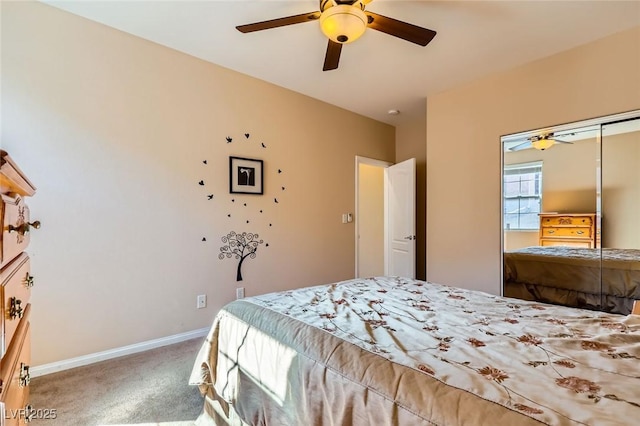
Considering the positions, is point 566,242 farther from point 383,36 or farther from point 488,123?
point 383,36

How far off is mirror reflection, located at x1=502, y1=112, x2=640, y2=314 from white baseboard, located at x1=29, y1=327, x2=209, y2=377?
305cm

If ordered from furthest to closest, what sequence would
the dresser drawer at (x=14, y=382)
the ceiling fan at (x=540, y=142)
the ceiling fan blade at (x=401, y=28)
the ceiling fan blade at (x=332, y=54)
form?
the ceiling fan at (x=540, y=142) → the ceiling fan blade at (x=332, y=54) → the ceiling fan blade at (x=401, y=28) → the dresser drawer at (x=14, y=382)

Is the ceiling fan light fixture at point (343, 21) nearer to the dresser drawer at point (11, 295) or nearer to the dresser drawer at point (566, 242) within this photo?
the dresser drawer at point (11, 295)

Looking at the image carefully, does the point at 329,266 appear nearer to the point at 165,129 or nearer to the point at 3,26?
the point at 165,129

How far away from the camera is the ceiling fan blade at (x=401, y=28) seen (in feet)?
5.84

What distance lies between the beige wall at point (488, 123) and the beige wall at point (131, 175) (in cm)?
165

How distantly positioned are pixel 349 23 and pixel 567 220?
99.3 inches

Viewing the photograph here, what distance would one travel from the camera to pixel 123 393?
6.27ft

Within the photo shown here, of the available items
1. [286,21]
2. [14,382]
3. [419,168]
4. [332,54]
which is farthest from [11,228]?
[419,168]

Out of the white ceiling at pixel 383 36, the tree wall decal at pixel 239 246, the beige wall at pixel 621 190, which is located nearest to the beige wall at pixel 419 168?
the white ceiling at pixel 383 36

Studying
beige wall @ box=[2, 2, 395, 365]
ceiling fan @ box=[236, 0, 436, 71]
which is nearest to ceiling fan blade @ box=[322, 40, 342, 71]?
ceiling fan @ box=[236, 0, 436, 71]

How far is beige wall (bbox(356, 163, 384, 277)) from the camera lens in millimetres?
5340

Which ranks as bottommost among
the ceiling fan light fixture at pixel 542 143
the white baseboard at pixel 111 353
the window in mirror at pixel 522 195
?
the white baseboard at pixel 111 353

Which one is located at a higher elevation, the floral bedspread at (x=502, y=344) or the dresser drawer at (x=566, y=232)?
the dresser drawer at (x=566, y=232)
